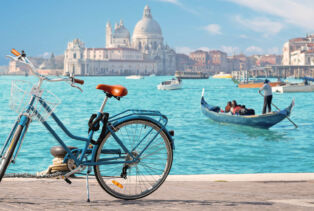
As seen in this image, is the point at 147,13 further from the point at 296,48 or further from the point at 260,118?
the point at 260,118

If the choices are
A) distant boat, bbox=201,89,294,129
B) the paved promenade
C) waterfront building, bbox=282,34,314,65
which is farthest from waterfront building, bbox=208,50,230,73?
the paved promenade

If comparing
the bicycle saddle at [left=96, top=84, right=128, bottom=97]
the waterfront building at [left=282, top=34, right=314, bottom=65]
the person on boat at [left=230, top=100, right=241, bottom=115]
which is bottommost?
the person on boat at [left=230, top=100, right=241, bottom=115]

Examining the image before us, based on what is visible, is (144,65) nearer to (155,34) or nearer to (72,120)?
(155,34)

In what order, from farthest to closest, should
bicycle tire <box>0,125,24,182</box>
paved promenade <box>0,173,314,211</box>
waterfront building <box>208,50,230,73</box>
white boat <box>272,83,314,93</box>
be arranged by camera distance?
1. waterfront building <box>208,50,230,73</box>
2. white boat <box>272,83,314,93</box>
3. paved promenade <box>0,173,314,211</box>
4. bicycle tire <box>0,125,24,182</box>

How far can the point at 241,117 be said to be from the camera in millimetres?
14781

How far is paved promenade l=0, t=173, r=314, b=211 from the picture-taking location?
2.96 metres

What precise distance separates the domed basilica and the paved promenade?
11819 cm

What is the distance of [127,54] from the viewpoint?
13312cm

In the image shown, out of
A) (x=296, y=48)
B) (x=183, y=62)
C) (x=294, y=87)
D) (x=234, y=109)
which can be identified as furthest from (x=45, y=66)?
(x=234, y=109)

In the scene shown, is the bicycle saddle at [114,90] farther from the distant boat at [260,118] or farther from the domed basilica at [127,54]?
the domed basilica at [127,54]

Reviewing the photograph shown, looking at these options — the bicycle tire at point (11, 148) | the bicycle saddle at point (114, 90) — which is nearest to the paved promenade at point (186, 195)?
the bicycle tire at point (11, 148)

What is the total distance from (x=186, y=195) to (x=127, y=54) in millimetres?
130652

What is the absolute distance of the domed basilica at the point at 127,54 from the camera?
414ft

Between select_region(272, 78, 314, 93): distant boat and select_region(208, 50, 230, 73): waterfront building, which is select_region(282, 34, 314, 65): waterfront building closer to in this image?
select_region(208, 50, 230, 73): waterfront building
